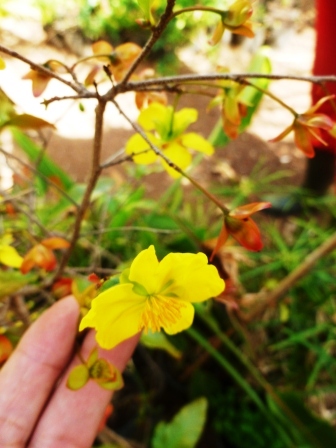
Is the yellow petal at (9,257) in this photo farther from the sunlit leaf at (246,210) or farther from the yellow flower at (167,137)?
the sunlit leaf at (246,210)

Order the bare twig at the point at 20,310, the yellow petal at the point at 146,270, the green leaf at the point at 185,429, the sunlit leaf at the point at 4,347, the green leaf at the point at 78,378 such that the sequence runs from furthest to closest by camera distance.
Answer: the green leaf at the point at 185,429
the bare twig at the point at 20,310
the sunlit leaf at the point at 4,347
the green leaf at the point at 78,378
the yellow petal at the point at 146,270

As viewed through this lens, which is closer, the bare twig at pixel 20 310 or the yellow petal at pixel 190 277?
the yellow petal at pixel 190 277

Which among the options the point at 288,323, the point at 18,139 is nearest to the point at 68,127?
the point at 18,139

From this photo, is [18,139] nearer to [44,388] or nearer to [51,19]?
[44,388]

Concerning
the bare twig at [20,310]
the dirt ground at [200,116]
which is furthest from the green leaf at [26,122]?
the dirt ground at [200,116]

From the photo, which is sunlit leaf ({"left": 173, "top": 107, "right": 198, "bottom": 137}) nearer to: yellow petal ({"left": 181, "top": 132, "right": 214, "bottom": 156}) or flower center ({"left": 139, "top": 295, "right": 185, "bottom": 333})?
yellow petal ({"left": 181, "top": 132, "right": 214, "bottom": 156})

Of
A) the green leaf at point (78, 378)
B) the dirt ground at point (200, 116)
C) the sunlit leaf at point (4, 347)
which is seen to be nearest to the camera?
the green leaf at point (78, 378)

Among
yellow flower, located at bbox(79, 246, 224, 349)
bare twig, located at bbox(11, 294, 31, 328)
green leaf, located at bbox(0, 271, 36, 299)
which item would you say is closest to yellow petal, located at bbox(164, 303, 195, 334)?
yellow flower, located at bbox(79, 246, 224, 349)
